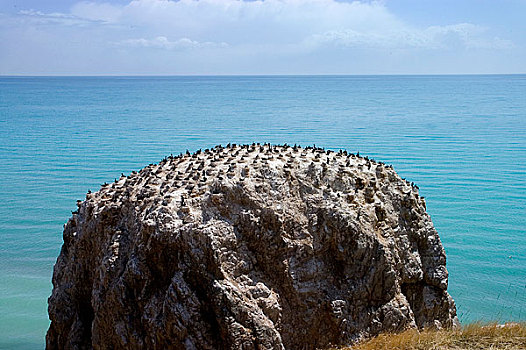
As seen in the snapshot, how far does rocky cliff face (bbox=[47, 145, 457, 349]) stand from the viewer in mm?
6918

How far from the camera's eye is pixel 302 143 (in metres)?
36.5

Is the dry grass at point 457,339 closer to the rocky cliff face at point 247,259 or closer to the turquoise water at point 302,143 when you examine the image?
the rocky cliff face at point 247,259

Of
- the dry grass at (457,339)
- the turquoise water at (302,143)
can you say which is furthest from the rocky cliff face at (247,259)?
the turquoise water at (302,143)

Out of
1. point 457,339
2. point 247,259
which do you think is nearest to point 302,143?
point 457,339

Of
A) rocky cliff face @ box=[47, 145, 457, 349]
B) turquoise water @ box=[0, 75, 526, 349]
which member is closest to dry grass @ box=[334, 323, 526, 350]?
rocky cliff face @ box=[47, 145, 457, 349]

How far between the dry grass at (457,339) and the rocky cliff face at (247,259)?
208 mm

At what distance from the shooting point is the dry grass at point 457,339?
295 inches

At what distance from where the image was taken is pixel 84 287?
323 inches

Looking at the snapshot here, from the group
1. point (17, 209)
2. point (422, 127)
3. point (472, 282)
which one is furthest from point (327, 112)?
point (472, 282)

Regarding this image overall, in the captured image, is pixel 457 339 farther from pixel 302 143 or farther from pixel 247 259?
pixel 302 143

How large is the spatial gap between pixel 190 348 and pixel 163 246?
3.85 feet

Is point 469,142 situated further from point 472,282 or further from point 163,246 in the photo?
point 163,246

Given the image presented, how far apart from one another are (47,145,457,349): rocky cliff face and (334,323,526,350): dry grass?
0.68ft

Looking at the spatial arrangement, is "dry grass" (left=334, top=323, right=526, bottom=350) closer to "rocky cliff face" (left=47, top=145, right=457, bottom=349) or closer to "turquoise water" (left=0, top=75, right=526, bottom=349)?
"rocky cliff face" (left=47, top=145, right=457, bottom=349)
